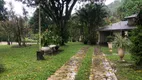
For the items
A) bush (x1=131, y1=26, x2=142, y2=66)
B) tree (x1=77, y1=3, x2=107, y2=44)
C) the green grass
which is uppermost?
tree (x1=77, y1=3, x2=107, y2=44)

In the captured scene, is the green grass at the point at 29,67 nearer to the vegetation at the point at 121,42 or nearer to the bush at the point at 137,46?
the vegetation at the point at 121,42

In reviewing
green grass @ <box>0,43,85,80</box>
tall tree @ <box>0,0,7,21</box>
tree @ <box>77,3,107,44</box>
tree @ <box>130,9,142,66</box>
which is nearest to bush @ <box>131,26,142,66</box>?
tree @ <box>130,9,142,66</box>

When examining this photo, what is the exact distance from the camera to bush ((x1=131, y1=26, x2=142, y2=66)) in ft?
24.1

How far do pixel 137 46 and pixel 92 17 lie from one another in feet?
61.7

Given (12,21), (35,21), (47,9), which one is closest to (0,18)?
(12,21)

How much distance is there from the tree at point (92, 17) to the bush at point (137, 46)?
17811 millimetres

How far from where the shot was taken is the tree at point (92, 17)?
25406mm

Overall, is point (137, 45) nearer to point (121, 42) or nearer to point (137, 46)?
point (137, 46)

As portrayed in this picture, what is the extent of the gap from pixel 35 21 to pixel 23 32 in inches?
576

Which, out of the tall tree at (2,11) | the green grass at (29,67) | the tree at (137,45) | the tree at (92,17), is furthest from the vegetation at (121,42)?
the tall tree at (2,11)

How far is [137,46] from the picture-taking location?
296 inches

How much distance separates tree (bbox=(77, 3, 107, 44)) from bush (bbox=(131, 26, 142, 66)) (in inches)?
701

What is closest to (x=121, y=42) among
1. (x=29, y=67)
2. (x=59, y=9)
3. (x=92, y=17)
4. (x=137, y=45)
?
(x=137, y=45)

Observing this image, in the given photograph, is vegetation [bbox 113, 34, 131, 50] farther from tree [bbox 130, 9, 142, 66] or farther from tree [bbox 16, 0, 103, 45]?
tree [bbox 16, 0, 103, 45]
